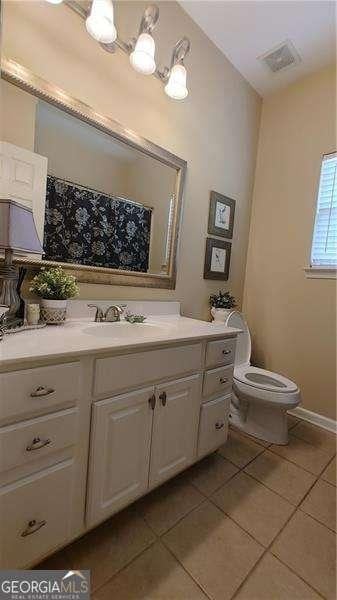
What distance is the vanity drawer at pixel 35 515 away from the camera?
2.41 ft

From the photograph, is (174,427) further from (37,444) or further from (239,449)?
(239,449)

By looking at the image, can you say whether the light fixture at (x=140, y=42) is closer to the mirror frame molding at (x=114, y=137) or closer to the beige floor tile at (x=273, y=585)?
the mirror frame molding at (x=114, y=137)

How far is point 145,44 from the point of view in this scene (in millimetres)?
1271

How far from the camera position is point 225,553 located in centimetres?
100

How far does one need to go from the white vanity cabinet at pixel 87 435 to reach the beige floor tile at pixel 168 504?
15cm

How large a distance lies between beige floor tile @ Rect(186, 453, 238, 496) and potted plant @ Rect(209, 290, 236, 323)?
2.95 feet

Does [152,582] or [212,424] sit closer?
[152,582]

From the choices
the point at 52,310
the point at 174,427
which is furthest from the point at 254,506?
the point at 52,310

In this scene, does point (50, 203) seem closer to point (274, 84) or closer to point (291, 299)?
point (291, 299)

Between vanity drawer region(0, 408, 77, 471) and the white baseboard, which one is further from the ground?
vanity drawer region(0, 408, 77, 471)

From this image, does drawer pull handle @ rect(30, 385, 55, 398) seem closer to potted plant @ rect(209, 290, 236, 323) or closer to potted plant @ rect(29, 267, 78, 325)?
potted plant @ rect(29, 267, 78, 325)

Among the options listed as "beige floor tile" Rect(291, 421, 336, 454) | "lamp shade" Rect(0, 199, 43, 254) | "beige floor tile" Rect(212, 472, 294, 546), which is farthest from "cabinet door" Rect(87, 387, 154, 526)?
"beige floor tile" Rect(291, 421, 336, 454)

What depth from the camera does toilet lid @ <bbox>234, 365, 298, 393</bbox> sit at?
1659 millimetres

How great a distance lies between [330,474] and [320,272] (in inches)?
51.8
